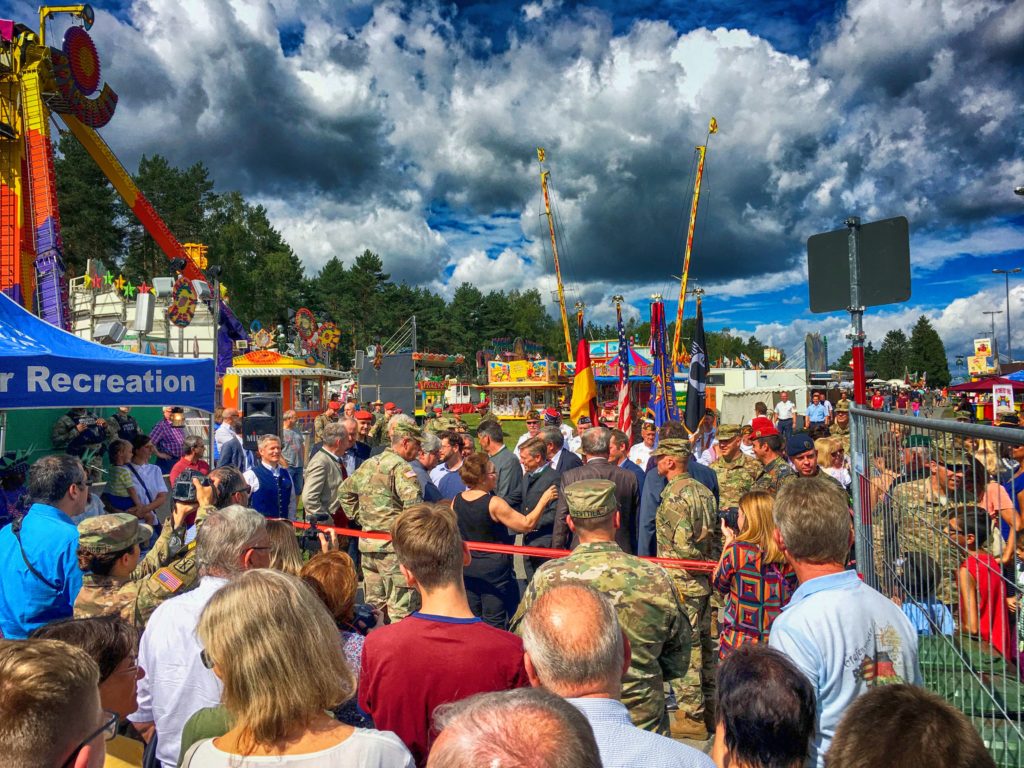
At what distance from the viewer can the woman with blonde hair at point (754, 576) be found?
3602mm

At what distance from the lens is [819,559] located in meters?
2.61

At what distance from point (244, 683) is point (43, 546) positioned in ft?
8.66

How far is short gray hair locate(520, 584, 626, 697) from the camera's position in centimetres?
192

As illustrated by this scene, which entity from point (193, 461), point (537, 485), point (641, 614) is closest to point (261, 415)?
point (193, 461)

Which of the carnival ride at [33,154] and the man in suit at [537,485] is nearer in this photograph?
the man in suit at [537,485]

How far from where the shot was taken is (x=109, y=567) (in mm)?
3346

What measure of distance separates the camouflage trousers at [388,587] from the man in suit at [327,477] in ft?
3.68

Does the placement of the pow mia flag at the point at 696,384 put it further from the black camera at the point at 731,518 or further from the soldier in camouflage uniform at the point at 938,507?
the soldier in camouflage uniform at the point at 938,507

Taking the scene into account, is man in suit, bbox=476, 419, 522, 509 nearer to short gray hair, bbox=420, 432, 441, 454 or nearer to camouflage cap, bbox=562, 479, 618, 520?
short gray hair, bbox=420, 432, 441, 454

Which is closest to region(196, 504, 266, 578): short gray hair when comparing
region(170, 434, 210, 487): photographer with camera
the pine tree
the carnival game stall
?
region(170, 434, 210, 487): photographer with camera

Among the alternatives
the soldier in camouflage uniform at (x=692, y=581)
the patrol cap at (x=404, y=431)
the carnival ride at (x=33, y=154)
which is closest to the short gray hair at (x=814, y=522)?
the soldier in camouflage uniform at (x=692, y=581)

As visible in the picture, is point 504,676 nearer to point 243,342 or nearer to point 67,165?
point 243,342

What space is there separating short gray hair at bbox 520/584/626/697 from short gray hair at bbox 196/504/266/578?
162 centimetres

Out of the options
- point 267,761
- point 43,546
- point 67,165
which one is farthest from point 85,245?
point 267,761
